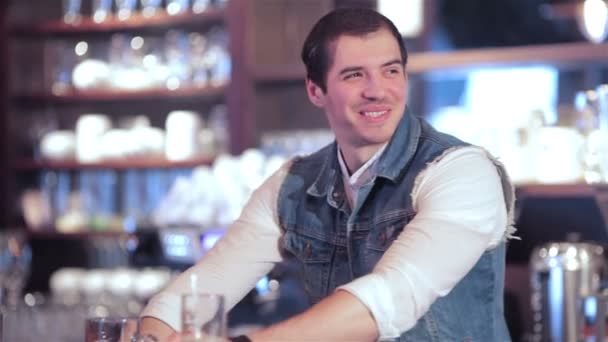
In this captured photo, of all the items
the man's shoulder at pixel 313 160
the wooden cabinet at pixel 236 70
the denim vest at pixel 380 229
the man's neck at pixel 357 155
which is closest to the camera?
the denim vest at pixel 380 229

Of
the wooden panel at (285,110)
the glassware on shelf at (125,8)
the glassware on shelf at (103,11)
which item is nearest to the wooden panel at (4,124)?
the glassware on shelf at (103,11)

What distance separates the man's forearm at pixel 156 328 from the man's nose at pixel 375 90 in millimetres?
529

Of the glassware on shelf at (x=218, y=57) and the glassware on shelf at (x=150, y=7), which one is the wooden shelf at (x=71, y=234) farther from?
the glassware on shelf at (x=150, y=7)

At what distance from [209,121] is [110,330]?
3.52 meters

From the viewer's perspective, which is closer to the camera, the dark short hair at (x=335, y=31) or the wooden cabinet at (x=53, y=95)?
the dark short hair at (x=335, y=31)

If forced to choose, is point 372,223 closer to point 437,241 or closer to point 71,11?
point 437,241

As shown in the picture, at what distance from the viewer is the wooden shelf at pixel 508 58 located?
3758mm

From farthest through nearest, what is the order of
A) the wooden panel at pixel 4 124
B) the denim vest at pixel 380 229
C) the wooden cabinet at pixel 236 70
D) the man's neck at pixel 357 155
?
the wooden panel at pixel 4 124 < the wooden cabinet at pixel 236 70 < the man's neck at pixel 357 155 < the denim vest at pixel 380 229

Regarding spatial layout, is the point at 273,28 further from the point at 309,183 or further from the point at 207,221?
the point at 309,183

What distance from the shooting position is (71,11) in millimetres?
5711

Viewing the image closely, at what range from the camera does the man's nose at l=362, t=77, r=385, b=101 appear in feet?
6.57

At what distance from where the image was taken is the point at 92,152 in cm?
537

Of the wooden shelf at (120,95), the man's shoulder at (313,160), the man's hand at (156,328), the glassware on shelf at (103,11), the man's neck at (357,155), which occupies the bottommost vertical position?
the man's hand at (156,328)

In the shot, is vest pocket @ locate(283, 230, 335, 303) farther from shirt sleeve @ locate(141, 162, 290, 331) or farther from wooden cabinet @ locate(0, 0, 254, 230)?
wooden cabinet @ locate(0, 0, 254, 230)
